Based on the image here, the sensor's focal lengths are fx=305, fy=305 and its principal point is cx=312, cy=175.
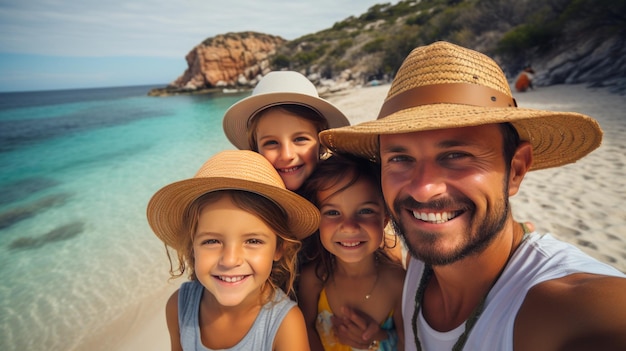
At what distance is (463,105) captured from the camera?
4.56ft

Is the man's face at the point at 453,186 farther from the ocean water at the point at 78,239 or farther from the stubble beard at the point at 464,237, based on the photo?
the ocean water at the point at 78,239

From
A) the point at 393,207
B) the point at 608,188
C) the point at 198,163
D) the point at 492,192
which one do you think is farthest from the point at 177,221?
the point at 198,163

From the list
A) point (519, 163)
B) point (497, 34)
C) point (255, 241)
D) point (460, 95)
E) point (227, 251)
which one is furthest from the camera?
point (497, 34)

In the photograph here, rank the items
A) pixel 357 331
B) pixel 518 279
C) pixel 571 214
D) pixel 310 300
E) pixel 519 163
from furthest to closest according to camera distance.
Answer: pixel 571 214, pixel 310 300, pixel 357 331, pixel 519 163, pixel 518 279

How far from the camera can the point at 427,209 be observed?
1456mm

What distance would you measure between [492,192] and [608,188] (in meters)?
5.18

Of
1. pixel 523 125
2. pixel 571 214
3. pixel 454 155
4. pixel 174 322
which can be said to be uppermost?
pixel 523 125

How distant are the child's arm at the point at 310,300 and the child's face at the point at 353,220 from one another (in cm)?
37

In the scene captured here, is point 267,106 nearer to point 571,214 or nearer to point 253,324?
point 253,324

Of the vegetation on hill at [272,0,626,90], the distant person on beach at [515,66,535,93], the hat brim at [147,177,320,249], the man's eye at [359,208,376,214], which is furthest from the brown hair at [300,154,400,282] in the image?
the vegetation on hill at [272,0,626,90]

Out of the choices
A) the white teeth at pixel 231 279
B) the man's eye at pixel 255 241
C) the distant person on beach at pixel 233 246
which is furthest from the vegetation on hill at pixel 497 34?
the white teeth at pixel 231 279

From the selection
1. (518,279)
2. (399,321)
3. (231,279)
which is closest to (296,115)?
(231,279)

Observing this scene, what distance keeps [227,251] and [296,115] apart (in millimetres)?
1333

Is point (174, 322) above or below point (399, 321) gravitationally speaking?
above
